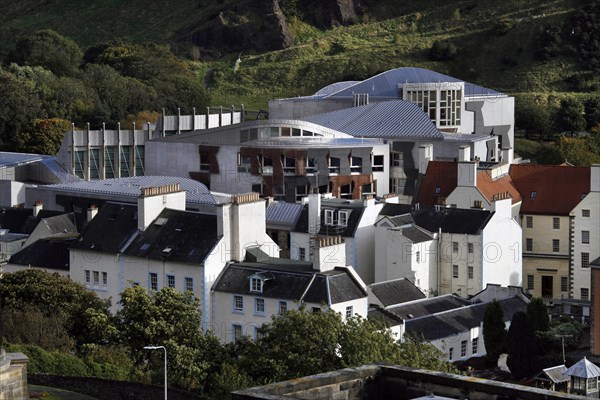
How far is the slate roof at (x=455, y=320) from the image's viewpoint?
65500 mm

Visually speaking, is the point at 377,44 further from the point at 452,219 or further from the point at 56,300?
the point at 56,300

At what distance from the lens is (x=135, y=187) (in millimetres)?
82375

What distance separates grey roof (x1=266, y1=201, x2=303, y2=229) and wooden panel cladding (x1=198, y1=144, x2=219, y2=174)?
13.2 meters

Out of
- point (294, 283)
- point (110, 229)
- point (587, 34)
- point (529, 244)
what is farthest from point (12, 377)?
point (587, 34)

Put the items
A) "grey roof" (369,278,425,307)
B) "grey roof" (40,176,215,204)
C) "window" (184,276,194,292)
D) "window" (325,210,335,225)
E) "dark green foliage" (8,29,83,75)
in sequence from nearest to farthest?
"window" (184,276,194,292) → "grey roof" (369,278,425,307) → "window" (325,210,335,225) → "grey roof" (40,176,215,204) → "dark green foliage" (8,29,83,75)

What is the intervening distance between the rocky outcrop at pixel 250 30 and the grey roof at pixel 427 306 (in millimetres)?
93446

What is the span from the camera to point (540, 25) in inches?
6024

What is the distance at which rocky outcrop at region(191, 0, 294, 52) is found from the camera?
16412 centimetres

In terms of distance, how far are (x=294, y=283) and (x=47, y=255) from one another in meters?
14.6

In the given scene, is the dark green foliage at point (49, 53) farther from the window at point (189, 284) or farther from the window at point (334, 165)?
the window at point (189, 284)

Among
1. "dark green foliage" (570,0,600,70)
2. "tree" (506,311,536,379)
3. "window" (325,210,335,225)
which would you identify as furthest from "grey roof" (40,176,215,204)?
"dark green foliage" (570,0,600,70)

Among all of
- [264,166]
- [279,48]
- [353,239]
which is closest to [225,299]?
[353,239]

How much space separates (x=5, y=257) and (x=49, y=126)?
1715 inches

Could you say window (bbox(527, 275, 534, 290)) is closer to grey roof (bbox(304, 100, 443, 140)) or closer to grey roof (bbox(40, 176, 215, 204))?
grey roof (bbox(304, 100, 443, 140))
